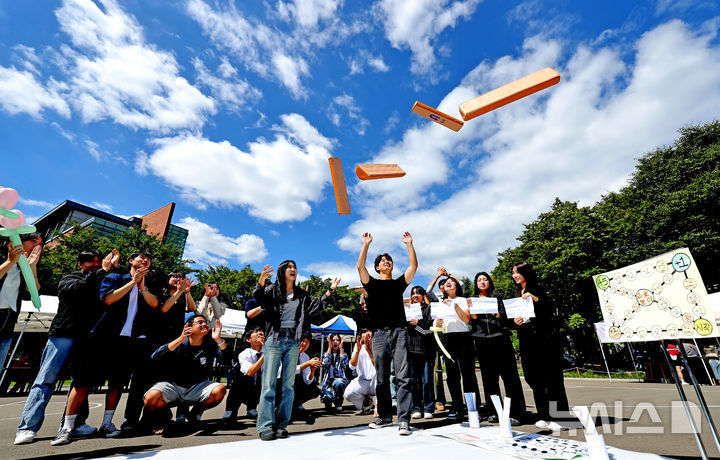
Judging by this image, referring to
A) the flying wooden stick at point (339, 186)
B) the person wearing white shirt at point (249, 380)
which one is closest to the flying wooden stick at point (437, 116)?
the flying wooden stick at point (339, 186)

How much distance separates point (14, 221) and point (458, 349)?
208 inches

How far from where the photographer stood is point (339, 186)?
4930 millimetres

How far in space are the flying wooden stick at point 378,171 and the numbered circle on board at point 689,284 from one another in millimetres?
3368

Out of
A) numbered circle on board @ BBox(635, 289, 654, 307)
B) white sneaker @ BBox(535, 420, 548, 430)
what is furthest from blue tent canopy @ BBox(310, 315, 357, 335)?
numbered circle on board @ BBox(635, 289, 654, 307)

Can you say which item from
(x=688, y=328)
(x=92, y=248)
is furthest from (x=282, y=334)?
(x=92, y=248)

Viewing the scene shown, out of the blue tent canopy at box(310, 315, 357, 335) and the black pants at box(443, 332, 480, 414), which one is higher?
the blue tent canopy at box(310, 315, 357, 335)

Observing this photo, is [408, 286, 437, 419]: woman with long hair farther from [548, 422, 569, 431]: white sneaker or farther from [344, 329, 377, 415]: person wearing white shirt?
[548, 422, 569, 431]: white sneaker

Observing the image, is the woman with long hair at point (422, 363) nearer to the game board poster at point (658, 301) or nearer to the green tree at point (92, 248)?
the game board poster at point (658, 301)

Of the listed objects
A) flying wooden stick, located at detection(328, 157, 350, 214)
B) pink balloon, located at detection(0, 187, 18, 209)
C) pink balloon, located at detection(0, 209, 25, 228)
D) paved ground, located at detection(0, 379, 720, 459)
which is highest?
flying wooden stick, located at detection(328, 157, 350, 214)

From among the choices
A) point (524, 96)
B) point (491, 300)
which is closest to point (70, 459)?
point (491, 300)

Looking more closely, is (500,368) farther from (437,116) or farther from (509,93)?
(509,93)

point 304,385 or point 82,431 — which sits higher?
point 304,385

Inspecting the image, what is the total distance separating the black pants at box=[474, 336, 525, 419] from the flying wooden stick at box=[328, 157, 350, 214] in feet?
8.65

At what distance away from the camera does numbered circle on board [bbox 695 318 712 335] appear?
7.49 ft
